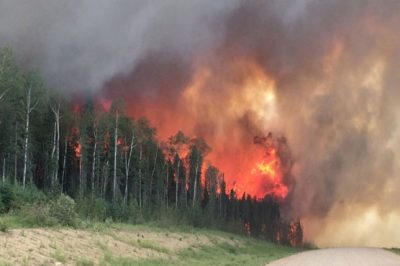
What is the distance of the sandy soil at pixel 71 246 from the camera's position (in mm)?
25422

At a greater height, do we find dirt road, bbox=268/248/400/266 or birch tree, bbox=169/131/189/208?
birch tree, bbox=169/131/189/208

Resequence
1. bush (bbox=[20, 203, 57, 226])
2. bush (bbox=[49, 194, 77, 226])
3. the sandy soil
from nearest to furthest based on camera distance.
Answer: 1. the sandy soil
2. bush (bbox=[20, 203, 57, 226])
3. bush (bbox=[49, 194, 77, 226])

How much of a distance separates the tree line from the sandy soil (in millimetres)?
14272

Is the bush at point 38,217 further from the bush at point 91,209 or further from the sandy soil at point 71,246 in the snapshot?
the bush at point 91,209

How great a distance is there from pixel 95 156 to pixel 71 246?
6976 cm

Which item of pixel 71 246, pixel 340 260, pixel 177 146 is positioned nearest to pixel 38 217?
pixel 71 246

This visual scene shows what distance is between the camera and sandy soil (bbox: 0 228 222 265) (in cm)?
2542

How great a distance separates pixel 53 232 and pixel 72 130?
73265 millimetres

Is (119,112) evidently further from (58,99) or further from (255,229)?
(255,229)

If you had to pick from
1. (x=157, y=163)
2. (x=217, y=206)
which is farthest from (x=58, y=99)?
(x=217, y=206)

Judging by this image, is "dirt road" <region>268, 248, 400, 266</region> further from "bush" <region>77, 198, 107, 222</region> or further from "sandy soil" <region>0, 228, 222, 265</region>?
"bush" <region>77, 198, 107, 222</region>

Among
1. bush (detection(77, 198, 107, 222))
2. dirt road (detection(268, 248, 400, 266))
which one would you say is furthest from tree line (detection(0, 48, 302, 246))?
dirt road (detection(268, 248, 400, 266))

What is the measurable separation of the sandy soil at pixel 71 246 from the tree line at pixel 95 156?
46.8 feet

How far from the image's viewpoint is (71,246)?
31.8m
